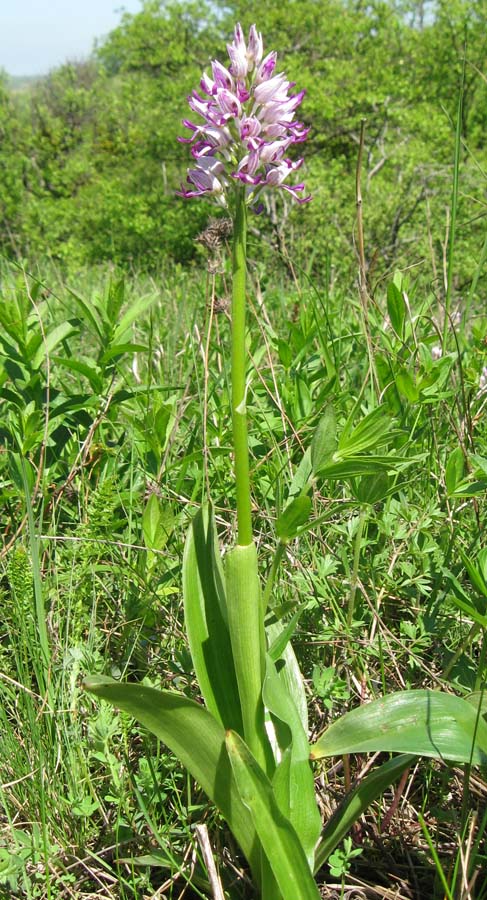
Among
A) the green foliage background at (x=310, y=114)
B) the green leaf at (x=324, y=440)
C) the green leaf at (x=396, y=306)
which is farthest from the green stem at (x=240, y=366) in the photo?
the green foliage background at (x=310, y=114)

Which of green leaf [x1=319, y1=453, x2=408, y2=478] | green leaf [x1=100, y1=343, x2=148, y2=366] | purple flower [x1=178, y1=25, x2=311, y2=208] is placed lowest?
green leaf [x1=319, y1=453, x2=408, y2=478]

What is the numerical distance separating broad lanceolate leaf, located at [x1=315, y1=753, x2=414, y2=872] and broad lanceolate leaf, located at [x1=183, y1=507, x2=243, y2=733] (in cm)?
23

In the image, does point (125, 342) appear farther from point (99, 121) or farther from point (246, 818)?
point (99, 121)

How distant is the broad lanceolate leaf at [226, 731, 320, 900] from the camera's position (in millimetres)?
1129

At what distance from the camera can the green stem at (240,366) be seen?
1.21m

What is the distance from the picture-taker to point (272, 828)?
1154 millimetres

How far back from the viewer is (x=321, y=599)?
1816mm

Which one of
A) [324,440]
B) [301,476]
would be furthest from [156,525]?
[324,440]

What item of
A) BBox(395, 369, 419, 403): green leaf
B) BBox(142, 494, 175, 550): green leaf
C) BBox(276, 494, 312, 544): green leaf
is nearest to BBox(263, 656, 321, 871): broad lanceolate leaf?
BBox(276, 494, 312, 544): green leaf

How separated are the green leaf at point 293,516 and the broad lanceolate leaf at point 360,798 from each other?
0.42 metres

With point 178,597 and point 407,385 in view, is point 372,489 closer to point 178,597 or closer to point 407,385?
point 407,385

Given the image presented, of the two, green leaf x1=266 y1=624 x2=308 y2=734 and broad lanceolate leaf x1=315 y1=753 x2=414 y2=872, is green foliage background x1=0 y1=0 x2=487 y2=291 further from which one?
broad lanceolate leaf x1=315 y1=753 x2=414 y2=872

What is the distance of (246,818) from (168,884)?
9.8 inches

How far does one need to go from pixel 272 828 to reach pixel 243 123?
1.14m
